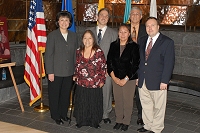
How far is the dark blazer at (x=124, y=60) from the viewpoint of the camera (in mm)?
3947

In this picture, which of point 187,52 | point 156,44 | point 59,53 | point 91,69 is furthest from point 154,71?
point 187,52

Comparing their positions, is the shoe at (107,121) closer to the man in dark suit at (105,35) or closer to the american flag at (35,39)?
the man in dark suit at (105,35)

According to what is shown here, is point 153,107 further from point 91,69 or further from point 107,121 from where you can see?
point 91,69

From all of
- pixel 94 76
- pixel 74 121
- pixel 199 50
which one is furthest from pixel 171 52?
pixel 199 50

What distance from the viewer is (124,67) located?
4.00m

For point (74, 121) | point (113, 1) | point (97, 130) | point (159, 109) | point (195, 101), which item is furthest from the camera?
point (113, 1)

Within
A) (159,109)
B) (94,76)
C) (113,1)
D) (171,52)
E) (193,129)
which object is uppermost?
(113,1)

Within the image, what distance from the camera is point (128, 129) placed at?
14.3 ft

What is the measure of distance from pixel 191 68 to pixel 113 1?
2.51 meters

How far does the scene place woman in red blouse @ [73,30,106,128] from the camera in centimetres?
408

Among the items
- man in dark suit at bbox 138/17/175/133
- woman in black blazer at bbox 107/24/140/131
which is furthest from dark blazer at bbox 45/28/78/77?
man in dark suit at bbox 138/17/175/133

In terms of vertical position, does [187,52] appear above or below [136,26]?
below

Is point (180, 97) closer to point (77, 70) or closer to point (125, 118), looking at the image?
point (125, 118)

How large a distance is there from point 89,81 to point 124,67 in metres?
0.51
